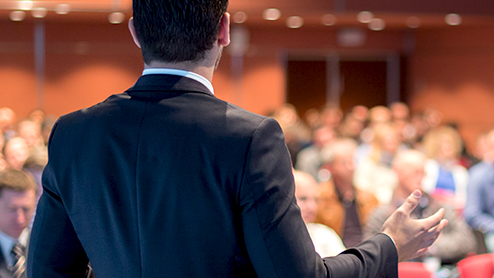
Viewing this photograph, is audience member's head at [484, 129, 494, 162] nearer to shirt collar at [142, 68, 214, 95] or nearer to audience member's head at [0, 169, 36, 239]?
audience member's head at [0, 169, 36, 239]

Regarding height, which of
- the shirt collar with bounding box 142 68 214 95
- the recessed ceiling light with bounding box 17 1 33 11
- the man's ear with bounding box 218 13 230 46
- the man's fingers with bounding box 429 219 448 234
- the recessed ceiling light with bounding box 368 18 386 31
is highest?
the recessed ceiling light with bounding box 17 1 33 11

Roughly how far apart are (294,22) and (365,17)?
146cm

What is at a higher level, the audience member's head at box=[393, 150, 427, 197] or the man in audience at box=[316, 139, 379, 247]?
the audience member's head at box=[393, 150, 427, 197]

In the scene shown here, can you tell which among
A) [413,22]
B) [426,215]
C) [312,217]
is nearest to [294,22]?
[413,22]

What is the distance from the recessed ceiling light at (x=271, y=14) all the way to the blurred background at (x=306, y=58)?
0.02 m

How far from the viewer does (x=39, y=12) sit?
8891 mm

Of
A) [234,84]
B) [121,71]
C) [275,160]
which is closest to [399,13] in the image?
[234,84]

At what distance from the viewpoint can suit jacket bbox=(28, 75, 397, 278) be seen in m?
0.85

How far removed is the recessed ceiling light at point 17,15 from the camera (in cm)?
902

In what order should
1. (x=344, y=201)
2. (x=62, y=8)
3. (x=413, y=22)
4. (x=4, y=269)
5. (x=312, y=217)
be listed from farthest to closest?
(x=413, y=22), (x=62, y=8), (x=344, y=201), (x=312, y=217), (x=4, y=269)

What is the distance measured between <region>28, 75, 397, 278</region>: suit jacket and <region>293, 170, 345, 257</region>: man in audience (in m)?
2.33

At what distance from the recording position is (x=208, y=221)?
2.82ft

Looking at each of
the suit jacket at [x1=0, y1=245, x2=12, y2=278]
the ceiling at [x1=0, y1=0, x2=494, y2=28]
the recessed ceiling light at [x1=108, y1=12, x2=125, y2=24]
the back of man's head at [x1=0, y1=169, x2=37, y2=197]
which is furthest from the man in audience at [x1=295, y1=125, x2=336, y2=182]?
the recessed ceiling light at [x1=108, y1=12, x2=125, y2=24]

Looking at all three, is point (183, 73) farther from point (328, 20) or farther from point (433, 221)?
point (328, 20)
